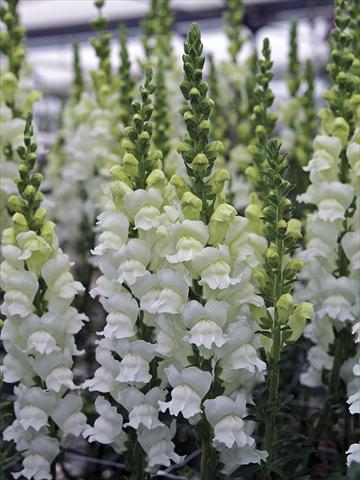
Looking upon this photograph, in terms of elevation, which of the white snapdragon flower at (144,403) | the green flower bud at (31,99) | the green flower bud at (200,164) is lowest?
the white snapdragon flower at (144,403)

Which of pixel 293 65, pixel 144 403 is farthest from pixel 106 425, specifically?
pixel 293 65

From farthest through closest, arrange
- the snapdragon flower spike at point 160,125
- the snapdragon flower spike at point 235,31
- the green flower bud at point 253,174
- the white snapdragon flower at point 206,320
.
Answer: the snapdragon flower spike at point 235,31, the snapdragon flower spike at point 160,125, the green flower bud at point 253,174, the white snapdragon flower at point 206,320

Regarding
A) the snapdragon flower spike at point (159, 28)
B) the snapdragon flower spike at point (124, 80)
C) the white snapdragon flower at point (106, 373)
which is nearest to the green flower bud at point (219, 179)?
the white snapdragon flower at point (106, 373)

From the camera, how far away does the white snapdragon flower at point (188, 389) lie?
123 centimetres

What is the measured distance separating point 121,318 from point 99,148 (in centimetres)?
101

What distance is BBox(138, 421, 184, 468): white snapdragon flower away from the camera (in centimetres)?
132

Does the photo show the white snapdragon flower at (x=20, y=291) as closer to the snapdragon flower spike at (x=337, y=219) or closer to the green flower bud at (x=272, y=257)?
the green flower bud at (x=272, y=257)

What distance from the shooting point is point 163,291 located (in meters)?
1.26

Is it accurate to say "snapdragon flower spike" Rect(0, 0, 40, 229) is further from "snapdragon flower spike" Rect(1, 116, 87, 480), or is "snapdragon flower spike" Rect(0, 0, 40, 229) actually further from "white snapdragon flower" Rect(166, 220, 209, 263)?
"white snapdragon flower" Rect(166, 220, 209, 263)

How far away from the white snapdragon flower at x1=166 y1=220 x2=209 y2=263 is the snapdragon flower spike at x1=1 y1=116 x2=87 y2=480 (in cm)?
27

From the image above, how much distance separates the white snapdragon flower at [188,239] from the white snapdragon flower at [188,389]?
18 cm

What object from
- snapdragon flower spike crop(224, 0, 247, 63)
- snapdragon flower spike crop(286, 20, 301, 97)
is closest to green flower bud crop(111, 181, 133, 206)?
snapdragon flower spike crop(286, 20, 301, 97)

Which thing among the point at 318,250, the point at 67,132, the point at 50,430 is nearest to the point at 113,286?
the point at 50,430

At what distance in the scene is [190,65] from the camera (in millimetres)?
1262
